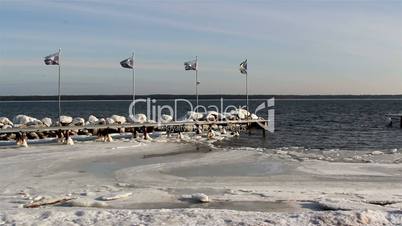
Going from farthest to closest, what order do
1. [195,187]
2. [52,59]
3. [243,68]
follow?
[243,68], [52,59], [195,187]

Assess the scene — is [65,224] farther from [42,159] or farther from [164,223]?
[42,159]

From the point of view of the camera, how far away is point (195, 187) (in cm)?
1442

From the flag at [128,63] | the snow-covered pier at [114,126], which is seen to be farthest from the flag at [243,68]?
the flag at [128,63]

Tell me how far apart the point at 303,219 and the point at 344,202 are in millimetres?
2267

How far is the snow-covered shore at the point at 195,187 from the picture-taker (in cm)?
1003

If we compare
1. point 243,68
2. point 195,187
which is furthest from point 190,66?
point 195,187

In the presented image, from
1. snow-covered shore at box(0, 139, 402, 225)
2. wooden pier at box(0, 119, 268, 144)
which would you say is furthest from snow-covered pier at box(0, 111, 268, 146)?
snow-covered shore at box(0, 139, 402, 225)

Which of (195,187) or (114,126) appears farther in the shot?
(114,126)

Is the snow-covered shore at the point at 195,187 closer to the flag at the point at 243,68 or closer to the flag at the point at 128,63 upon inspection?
the flag at the point at 128,63

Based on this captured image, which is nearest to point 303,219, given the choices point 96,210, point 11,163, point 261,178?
point 96,210

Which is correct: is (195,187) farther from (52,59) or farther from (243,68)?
(243,68)

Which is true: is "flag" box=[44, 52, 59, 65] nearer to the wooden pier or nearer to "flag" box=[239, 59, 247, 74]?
the wooden pier

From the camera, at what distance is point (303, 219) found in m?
9.85

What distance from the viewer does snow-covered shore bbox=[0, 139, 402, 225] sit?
10031 millimetres
